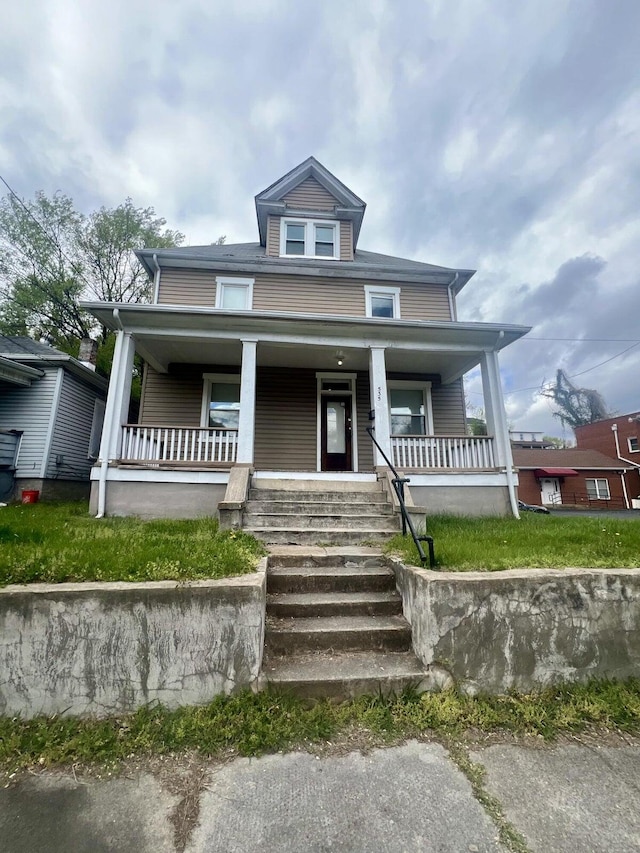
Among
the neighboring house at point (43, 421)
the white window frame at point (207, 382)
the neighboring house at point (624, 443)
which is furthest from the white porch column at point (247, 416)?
the neighboring house at point (624, 443)

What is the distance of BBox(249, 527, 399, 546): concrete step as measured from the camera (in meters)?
4.55

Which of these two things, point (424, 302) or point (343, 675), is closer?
point (343, 675)

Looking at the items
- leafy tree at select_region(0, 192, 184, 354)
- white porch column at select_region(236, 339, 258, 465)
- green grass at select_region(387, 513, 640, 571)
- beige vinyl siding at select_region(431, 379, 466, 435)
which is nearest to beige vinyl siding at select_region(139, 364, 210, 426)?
white porch column at select_region(236, 339, 258, 465)

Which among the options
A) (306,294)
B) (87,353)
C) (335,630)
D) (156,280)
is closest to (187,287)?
(156,280)

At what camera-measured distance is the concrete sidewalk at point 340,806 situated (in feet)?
5.06

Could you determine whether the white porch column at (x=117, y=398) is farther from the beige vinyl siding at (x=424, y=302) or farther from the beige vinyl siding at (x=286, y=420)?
the beige vinyl siding at (x=424, y=302)

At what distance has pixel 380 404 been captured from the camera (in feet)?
23.3

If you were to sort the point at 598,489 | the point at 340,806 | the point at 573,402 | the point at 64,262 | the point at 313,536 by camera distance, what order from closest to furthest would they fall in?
the point at 340,806 < the point at 313,536 < the point at 64,262 < the point at 598,489 < the point at 573,402

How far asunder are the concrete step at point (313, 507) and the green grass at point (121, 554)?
84cm

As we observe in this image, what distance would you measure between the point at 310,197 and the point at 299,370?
5477 millimetres

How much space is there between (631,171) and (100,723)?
19.3 m

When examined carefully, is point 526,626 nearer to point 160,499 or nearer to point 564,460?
point 160,499

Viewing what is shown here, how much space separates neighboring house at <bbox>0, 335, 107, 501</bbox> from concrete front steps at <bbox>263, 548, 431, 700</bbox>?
817cm

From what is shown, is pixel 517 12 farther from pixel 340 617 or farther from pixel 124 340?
pixel 340 617
